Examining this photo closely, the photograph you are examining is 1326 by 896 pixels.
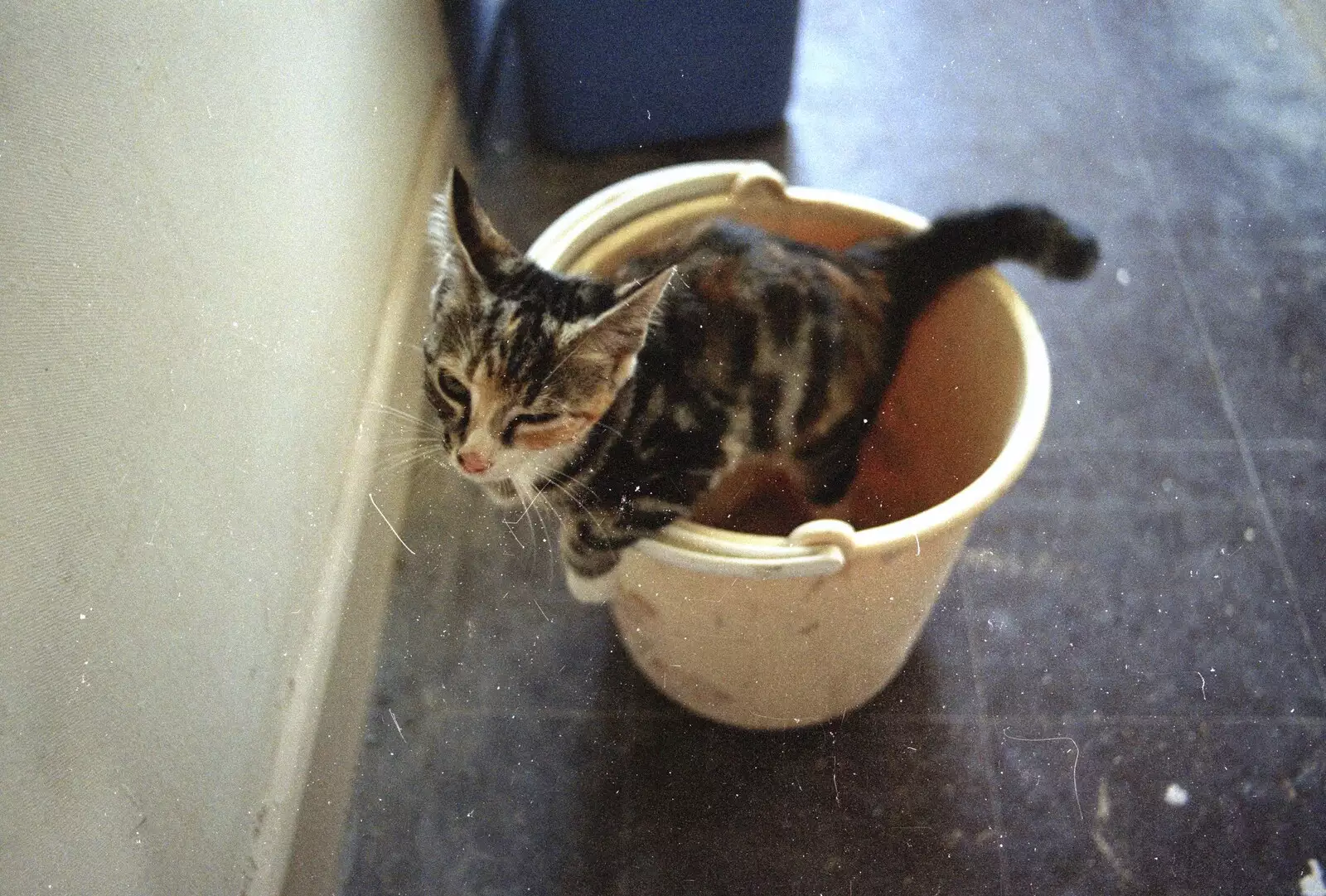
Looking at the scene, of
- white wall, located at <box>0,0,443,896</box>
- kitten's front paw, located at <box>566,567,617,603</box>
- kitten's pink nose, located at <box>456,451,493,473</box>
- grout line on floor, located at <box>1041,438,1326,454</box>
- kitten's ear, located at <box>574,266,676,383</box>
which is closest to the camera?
white wall, located at <box>0,0,443,896</box>

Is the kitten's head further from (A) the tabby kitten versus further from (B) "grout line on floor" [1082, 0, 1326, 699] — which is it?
(B) "grout line on floor" [1082, 0, 1326, 699]

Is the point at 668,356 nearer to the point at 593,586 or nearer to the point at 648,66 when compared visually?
the point at 593,586

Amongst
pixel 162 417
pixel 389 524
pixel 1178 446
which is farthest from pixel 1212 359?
pixel 162 417

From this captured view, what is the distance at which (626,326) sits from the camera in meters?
0.76

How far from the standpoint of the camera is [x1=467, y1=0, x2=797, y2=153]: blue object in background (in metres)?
1.44

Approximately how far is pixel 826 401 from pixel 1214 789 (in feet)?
2.04

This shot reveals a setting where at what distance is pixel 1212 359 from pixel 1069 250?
615 mm

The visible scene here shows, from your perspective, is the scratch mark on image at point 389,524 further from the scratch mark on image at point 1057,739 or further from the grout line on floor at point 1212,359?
the grout line on floor at point 1212,359

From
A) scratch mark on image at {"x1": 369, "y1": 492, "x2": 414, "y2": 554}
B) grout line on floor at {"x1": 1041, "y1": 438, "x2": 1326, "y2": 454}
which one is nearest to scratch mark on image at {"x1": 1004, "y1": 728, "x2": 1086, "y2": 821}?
grout line on floor at {"x1": 1041, "y1": 438, "x2": 1326, "y2": 454}

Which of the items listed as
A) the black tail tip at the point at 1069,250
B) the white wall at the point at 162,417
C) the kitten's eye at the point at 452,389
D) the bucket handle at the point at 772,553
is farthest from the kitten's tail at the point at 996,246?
the white wall at the point at 162,417

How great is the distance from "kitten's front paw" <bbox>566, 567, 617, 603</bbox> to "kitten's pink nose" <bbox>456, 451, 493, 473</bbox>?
0.52 ft

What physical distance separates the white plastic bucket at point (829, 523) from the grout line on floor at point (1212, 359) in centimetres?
49

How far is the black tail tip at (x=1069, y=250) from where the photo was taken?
3.09ft

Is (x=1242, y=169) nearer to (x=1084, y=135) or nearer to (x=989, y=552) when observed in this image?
(x=1084, y=135)
